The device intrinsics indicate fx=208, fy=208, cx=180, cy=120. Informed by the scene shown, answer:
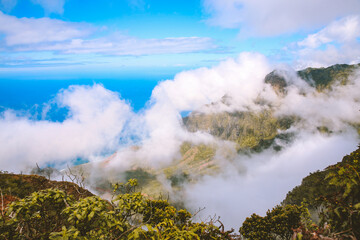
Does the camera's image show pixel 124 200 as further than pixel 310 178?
No

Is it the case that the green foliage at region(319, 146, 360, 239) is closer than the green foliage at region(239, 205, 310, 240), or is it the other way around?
the green foliage at region(319, 146, 360, 239)

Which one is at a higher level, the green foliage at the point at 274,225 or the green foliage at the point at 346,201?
the green foliage at the point at 346,201

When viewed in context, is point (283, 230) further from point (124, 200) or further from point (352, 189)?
point (124, 200)

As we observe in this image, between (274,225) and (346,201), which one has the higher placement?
(346,201)

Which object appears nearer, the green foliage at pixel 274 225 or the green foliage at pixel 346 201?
the green foliage at pixel 346 201

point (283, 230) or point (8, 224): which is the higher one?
point (8, 224)

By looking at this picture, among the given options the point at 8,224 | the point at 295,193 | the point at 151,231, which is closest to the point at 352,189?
the point at 151,231

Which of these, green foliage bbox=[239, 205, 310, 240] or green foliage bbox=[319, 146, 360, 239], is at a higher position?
green foliage bbox=[319, 146, 360, 239]

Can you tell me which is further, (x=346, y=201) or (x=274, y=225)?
(x=274, y=225)

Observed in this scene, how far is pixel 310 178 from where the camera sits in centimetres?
8875

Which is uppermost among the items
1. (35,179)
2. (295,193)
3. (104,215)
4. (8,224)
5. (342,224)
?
(35,179)

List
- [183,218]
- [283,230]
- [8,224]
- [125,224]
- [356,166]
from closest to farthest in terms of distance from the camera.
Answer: [8,224] < [125,224] < [356,166] < [183,218] < [283,230]

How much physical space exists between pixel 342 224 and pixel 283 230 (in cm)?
2013

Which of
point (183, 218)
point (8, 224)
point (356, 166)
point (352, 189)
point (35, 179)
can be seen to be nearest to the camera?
point (8, 224)
